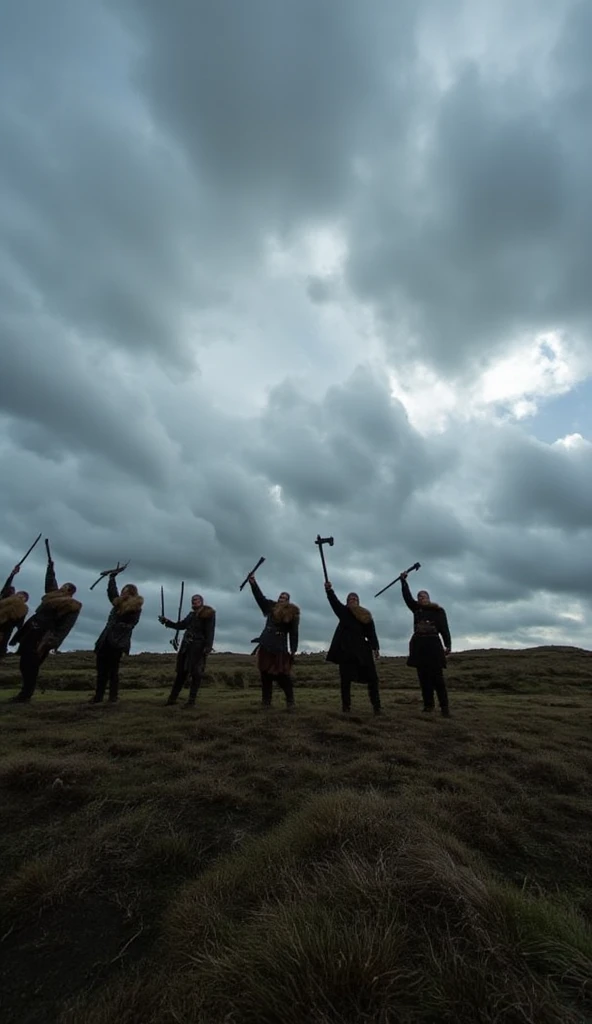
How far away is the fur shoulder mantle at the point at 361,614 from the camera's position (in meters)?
13.1

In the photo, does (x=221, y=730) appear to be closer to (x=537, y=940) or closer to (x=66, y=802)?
(x=66, y=802)

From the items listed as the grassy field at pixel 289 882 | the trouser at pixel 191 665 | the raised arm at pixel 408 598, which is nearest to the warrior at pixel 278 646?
the trouser at pixel 191 665

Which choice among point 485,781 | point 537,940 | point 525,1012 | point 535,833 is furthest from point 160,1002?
point 485,781

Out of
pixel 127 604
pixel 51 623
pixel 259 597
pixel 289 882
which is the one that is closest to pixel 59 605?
pixel 51 623

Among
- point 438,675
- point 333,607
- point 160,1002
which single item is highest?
point 333,607

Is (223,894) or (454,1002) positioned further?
(223,894)

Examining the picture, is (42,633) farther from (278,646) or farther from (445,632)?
(445,632)

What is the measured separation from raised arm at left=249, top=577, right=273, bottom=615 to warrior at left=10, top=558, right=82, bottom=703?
4.38 m

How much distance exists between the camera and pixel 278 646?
1301 cm

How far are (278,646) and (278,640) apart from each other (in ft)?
0.47

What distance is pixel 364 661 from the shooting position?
41.3ft

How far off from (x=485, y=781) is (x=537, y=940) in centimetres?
434

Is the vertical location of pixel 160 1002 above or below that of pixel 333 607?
below

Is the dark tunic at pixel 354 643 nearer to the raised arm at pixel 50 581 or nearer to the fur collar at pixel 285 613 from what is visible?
the fur collar at pixel 285 613
